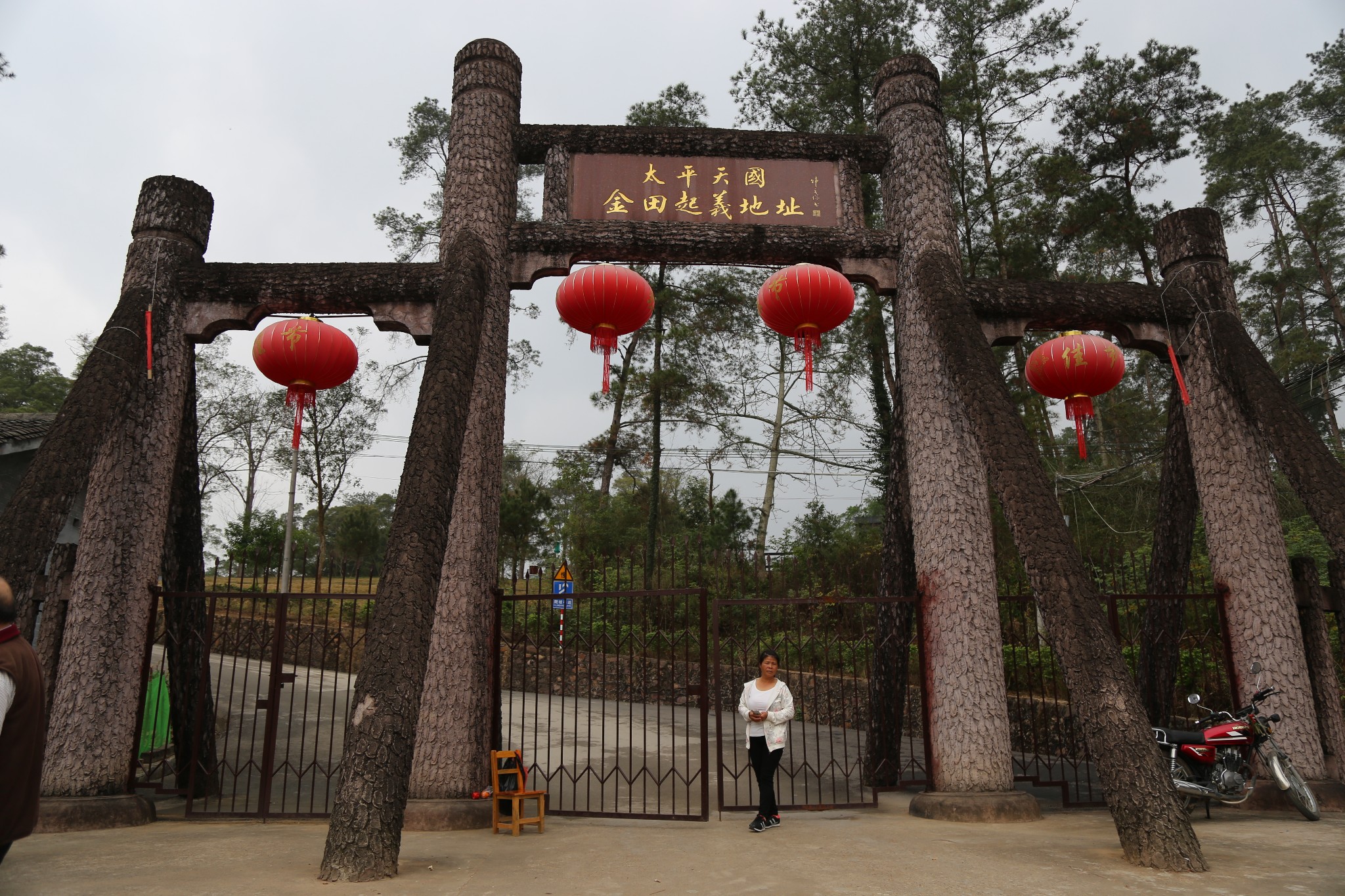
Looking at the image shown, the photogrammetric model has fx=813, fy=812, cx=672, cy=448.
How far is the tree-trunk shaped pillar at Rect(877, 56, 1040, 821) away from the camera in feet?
17.7

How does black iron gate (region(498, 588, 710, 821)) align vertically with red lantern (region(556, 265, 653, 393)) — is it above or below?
below

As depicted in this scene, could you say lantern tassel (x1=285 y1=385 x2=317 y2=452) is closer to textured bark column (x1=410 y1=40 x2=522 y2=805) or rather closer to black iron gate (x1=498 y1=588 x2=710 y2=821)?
textured bark column (x1=410 y1=40 x2=522 y2=805)

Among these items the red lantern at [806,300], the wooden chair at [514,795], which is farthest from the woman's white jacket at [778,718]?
the red lantern at [806,300]

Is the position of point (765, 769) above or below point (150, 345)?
below

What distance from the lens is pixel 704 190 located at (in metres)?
6.45

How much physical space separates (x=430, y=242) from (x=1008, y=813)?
494 inches

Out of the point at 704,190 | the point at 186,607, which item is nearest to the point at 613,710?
the point at 186,607

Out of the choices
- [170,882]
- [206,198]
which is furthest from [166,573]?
[170,882]

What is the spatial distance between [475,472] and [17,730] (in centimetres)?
315

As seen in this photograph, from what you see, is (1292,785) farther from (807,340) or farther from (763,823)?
(807,340)

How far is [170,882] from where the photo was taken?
3373 millimetres

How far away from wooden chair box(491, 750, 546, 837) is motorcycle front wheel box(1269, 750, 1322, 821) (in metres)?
4.62

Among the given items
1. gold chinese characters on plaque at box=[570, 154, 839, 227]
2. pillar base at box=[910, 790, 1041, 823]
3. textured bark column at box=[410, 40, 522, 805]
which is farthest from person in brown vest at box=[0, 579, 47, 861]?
pillar base at box=[910, 790, 1041, 823]

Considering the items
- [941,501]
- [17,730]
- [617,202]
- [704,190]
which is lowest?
[17,730]
